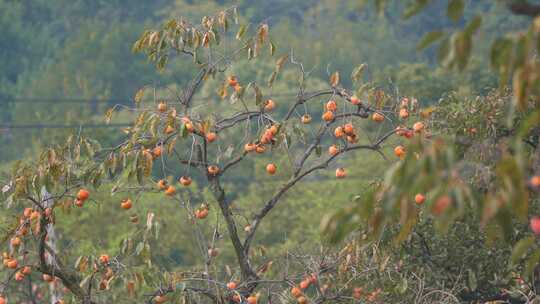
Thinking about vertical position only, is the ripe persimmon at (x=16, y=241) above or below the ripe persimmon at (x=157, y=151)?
below

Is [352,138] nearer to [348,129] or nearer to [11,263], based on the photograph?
[348,129]

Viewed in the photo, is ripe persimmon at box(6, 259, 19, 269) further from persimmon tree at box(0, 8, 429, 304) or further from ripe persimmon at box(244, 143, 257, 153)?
ripe persimmon at box(244, 143, 257, 153)

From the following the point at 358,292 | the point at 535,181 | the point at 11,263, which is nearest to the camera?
the point at 535,181

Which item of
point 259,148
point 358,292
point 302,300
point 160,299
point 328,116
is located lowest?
point 358,292

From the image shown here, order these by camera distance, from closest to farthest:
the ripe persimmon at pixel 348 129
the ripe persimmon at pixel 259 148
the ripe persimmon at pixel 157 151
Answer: the ripe persimmon at pixel 157 151 < the ripe persimmon at pixel 348 129 < the ripe persimmon at pixel 259 148

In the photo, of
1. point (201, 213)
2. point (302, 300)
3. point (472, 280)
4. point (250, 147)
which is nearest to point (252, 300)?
point (302, 300)

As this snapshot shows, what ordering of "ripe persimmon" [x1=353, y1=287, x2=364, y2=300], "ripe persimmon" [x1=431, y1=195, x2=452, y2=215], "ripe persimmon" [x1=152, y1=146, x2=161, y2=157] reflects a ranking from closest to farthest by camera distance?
"ripe persimmon" [x1=431, y1=195, x2=452, y2=215] < "ripe persimmon" [x1=152, y1=146, x2=161, y2=157] < "ripe persimmon" [x1=353, y1=287, x2=364, y2=300]

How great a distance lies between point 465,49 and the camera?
289 cm

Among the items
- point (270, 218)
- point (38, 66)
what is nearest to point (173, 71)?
point (38, 66)

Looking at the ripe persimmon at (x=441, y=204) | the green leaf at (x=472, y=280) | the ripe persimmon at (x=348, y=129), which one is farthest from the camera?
the green leaf at (x=472, y=280)

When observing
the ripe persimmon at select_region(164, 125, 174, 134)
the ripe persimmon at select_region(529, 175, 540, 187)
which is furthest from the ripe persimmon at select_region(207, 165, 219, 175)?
the ripe persimmon at select_region(529, 175, 540, 187)

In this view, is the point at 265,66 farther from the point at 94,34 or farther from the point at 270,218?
the point at 270,218

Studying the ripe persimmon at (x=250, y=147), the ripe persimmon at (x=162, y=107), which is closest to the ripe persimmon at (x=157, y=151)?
the ripe persimmon at (x=162, y=107)

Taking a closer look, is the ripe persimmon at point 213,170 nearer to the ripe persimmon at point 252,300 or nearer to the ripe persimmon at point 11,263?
the ripe persimmon at point 252,300
